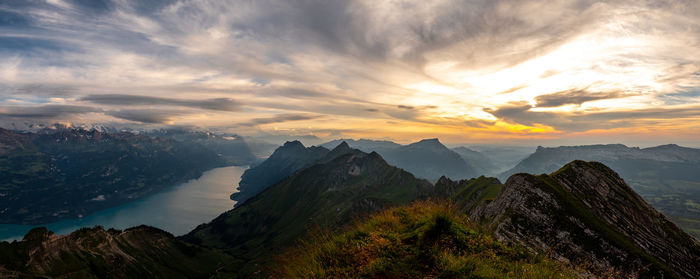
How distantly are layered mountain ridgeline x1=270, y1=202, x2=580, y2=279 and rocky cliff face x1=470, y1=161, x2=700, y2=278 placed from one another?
54.1ft

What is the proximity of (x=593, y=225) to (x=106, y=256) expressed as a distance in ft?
568

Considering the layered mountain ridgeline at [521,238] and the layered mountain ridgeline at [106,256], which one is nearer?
the layered mountain ridgeline at [521,238]

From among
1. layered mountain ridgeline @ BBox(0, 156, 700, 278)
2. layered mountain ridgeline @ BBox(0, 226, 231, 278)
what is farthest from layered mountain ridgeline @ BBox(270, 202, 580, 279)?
→ layered mountain ridgeline @ BBox(0, 226, 231, 278)

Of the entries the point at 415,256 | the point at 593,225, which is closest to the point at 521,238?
the point at 593,225

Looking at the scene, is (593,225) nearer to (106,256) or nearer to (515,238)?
(515,238)

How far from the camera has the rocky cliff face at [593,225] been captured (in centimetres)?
2619

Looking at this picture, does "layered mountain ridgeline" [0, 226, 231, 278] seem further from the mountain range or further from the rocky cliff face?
the rocky cliff face

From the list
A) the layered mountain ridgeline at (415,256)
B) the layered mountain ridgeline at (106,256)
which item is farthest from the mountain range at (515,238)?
the layered mountain ridgeline at (106,256)

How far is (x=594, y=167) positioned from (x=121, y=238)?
653 ft

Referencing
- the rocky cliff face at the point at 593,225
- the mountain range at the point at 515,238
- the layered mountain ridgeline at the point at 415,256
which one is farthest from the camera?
the rocky cliff face at the point at 593,225

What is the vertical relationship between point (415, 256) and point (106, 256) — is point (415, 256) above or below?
above

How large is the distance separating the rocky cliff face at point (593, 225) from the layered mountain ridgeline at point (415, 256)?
16.5 m

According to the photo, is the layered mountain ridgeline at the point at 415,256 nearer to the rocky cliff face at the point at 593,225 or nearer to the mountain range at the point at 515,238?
the mountain range at the point at 515,238

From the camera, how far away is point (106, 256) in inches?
4599
